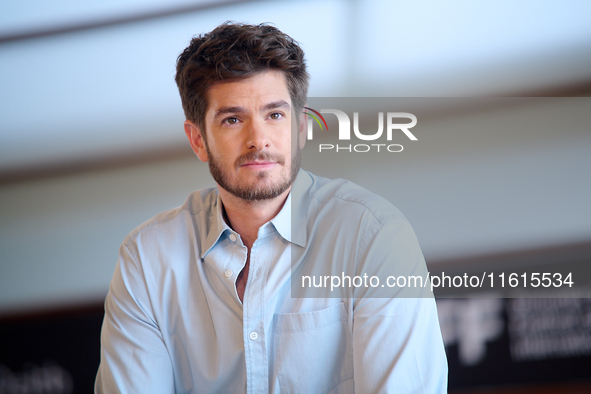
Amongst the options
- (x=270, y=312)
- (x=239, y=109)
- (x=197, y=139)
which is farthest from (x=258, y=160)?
(x=270, y=312)

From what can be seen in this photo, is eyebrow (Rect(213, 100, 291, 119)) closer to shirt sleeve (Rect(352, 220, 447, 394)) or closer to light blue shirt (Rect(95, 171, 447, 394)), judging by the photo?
light blue shirt (Rect(95, 171, 447, 394))

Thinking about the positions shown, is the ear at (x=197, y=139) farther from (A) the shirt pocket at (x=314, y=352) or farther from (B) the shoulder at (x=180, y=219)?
(A) the shirt pocket at (x=314, y=352)

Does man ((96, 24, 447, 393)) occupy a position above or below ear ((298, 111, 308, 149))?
below

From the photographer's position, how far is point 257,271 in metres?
1.46

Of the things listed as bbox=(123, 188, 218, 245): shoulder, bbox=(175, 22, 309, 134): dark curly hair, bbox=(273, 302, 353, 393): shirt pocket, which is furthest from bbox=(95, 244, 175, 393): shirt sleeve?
bbox=(175, 22, 309, 134): dark curly hair

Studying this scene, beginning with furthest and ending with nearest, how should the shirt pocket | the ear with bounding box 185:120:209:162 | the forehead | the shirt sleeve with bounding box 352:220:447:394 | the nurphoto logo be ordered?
the nurphoto logo, the ear with bounding box 185:120:209:162, the forehead, the shirt pocket, the shirt sleeve with bounding box 352:220:447:394

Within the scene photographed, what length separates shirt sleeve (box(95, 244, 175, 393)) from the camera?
4.65ft

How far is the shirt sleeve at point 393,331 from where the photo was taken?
1.27 m

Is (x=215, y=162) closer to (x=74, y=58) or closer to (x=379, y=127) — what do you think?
(x=379, y=127)

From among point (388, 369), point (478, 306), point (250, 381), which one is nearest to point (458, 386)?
point (478, 306)

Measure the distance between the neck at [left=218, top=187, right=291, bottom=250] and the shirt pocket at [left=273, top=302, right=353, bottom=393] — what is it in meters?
0.31

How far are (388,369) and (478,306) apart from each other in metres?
0.81

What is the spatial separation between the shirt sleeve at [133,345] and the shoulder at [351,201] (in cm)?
61

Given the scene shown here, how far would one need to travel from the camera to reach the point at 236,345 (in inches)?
55.5
